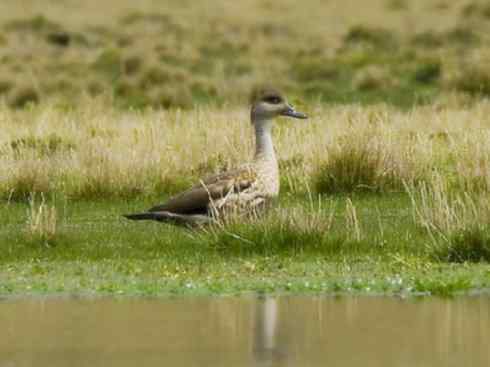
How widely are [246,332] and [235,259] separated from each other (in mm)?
3353

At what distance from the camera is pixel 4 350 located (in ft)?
32.2

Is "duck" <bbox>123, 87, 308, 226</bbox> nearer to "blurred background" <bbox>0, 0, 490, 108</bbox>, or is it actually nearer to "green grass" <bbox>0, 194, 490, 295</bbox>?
"green grass" <bbox>0, 194, 490, 295</bbox>

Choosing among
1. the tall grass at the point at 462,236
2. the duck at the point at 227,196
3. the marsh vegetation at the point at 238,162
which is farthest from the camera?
the duck at the point at 227,196

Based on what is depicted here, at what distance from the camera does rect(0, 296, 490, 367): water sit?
30.6 ft

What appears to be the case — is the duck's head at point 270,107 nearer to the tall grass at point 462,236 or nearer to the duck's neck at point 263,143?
the duck's neck at point 263,143

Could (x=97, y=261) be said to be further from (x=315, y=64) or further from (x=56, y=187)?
(x=315, y=64)

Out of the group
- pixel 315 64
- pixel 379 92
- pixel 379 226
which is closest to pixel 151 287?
pixel 379 226

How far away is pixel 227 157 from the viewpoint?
65.4 ft

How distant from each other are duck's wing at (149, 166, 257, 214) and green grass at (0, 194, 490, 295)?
256 millimetres

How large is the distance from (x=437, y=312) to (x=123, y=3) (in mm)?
65519

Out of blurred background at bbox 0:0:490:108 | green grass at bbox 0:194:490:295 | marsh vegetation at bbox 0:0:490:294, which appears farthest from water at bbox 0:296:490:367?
blurred background at bbox 0:0:490:108

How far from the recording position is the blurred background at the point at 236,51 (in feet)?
121

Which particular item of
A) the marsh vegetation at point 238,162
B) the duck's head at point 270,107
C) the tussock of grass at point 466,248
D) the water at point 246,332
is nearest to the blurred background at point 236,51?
the marsh vegetation at point 238,162

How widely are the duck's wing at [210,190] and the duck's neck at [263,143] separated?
23 centimetres
